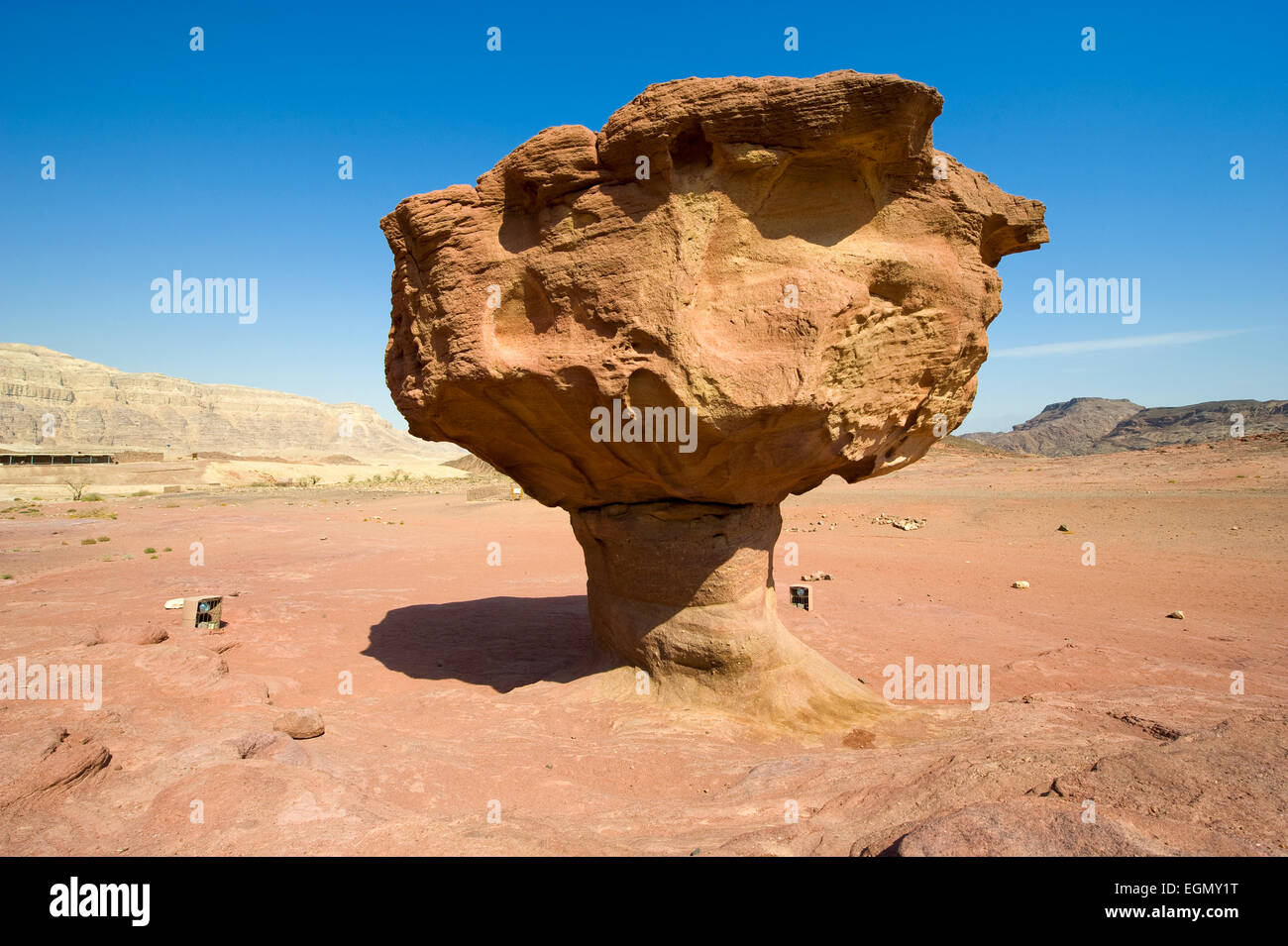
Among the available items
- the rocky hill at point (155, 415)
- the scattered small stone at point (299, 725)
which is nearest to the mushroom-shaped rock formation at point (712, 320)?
the scattered small stone at point (299, 725)

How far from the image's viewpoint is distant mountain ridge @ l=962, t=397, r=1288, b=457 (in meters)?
50.4

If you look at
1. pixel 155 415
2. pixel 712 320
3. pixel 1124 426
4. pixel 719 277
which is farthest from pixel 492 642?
pixel 155 415

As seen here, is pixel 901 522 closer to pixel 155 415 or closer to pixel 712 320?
pixel 712 320

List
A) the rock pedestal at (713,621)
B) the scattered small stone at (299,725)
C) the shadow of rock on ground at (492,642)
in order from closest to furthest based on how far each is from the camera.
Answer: the scattered small stone at (299,725) → the rock pedestal at (713,621) → the shadow of rock on ground at (492,642)

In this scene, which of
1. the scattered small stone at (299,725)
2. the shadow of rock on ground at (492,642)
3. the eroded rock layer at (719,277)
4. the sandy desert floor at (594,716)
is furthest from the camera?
the shadow of rock on ground at (492,642)

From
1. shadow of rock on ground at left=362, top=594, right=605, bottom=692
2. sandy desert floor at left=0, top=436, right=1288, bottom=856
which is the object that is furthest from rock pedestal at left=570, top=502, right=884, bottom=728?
shadow of rock on ground at left=362, top=594, right=605, bottom=692

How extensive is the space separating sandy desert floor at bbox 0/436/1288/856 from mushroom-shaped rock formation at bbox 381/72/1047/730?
109 centimetres

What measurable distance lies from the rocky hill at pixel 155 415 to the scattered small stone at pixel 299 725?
76516 mm

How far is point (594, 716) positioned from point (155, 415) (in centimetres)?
10657

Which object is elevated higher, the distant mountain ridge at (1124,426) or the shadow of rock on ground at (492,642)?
the distant mountain ridge at (1124,426)

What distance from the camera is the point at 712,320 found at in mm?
5332

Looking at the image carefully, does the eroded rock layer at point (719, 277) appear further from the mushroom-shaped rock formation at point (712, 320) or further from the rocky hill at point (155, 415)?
the rocky hill at point (155, 415)

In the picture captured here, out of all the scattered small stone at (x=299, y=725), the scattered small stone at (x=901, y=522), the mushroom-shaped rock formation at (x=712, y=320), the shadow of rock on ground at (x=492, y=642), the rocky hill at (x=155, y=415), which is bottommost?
the shadow of rock on ground at (x=492, y=642)

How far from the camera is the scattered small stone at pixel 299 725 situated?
212 inches
